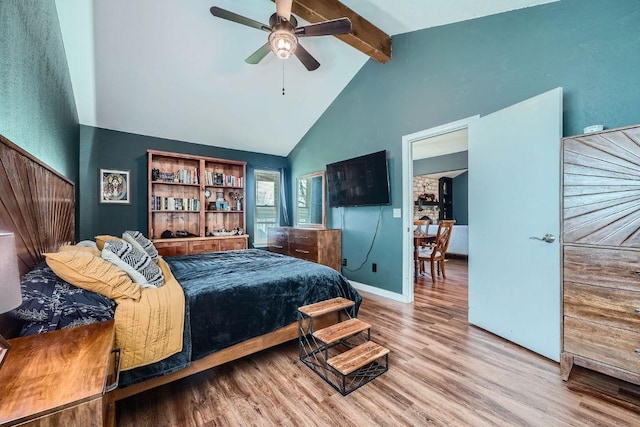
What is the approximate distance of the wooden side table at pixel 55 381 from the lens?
771mm

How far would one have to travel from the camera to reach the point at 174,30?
2.90m

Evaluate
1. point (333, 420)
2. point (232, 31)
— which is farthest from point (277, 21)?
point (333, 420)

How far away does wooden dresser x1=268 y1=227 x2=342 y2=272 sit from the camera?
4.14m

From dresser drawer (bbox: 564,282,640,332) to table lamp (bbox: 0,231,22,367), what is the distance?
268 cm

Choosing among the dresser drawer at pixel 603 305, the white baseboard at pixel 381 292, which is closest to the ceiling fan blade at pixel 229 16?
the dresser drawer at pixel 603 305

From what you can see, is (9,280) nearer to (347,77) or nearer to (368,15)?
(368,15)

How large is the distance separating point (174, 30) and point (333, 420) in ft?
12.3

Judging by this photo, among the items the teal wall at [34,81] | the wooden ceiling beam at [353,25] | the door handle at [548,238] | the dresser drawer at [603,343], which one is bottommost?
the dresser drawer at [603,343]

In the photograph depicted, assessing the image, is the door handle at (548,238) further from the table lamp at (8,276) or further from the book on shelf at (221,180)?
the book on shelf at (221,180)

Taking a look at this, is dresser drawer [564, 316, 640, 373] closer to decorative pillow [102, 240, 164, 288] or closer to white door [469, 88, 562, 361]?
white door [469, 88, 562, 361]

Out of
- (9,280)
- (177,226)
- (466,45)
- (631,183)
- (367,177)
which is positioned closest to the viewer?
(9,280)

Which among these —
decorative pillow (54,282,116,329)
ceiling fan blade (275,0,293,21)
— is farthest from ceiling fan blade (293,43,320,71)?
decorative pillow (54,282,116,329)

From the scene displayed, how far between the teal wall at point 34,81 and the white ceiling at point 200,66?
40 centimetres

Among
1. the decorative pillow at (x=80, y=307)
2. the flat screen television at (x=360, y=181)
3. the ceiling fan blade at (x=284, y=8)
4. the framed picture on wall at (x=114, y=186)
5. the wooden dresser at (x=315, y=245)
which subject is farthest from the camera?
the wooden dresser at (x=315, y=245)
